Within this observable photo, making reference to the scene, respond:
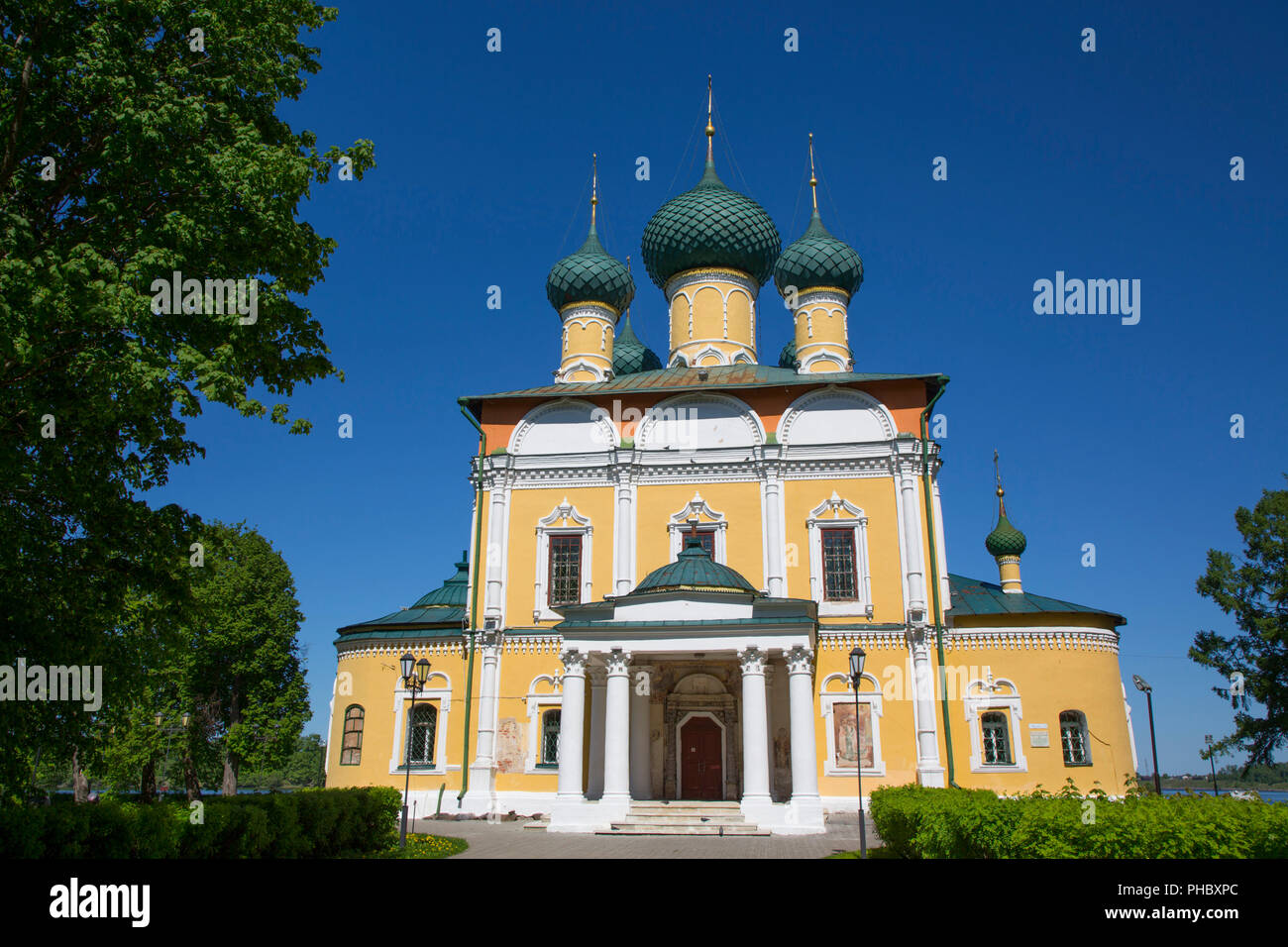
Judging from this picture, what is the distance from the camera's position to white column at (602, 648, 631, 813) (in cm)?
1788

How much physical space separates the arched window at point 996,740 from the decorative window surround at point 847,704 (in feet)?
7.73

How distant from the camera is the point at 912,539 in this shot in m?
21.2

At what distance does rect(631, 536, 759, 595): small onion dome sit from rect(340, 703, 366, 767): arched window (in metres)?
8.78

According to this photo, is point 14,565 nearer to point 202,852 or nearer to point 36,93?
point 202,852

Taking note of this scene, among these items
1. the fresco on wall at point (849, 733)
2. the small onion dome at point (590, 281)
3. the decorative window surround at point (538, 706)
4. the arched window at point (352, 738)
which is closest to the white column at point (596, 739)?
the decorative window surround at point (538, 706)

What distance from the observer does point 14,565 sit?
8.84 metres

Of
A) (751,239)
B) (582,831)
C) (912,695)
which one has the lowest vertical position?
(582,831)

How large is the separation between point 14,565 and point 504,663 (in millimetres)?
13880

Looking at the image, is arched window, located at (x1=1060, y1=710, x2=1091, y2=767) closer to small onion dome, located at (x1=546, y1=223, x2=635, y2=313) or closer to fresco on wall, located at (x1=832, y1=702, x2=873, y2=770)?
fresco on wall, located at (x1=832, y1=702, x2=873, y2=770)

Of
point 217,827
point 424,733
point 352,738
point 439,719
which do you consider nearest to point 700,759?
point 439,719

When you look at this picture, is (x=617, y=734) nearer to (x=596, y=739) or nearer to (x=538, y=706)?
(x=596, y=739)

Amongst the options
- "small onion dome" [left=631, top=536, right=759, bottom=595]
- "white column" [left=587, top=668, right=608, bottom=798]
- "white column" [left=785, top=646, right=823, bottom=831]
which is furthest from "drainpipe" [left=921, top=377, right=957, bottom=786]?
"white column" [left=587, top=668, right=608, bottom=798]

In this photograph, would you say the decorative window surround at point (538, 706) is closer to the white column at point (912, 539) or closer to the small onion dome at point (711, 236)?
the white column at point (912, 539)
